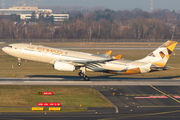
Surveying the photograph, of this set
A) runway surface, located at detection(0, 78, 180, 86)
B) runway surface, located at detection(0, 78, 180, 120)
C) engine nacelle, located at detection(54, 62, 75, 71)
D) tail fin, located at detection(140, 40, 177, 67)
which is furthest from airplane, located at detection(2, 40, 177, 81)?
runway surface, located at detection(0, 78, 180, 120)

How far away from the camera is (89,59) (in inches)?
2040

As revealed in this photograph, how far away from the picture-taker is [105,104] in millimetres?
35656

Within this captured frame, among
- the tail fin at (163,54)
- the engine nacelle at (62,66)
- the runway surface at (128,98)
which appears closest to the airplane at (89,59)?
the tail fin at (163,54)

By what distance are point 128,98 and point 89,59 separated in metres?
14.9

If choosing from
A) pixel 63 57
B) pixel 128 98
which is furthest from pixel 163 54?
pixel 63 57

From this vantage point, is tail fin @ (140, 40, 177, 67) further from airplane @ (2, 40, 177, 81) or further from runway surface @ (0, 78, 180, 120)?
runway surface @ (0, 78, 180, 120)

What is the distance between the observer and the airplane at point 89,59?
50.3 meters

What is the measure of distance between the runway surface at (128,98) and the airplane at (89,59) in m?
2.71

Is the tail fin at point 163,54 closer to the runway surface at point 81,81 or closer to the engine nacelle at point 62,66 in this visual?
the runway surface at point 81,81

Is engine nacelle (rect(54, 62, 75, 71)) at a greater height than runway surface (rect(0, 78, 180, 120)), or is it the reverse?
engine nacelle (rect(54, 62, 75, 71))

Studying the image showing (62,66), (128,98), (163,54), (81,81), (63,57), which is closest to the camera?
(128,98)

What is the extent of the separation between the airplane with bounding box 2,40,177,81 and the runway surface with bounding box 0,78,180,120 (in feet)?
8.88

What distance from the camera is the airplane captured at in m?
50.3

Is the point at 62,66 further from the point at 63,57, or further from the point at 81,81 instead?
the point at 81,81
